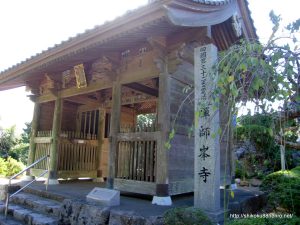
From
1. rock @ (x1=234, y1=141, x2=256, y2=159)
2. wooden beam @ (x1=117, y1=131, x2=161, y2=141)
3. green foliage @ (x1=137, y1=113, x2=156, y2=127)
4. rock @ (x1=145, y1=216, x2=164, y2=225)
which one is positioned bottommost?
rock @ (x1=145, y1=216, x2=164, y2=225)

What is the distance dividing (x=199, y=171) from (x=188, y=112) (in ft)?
7.31

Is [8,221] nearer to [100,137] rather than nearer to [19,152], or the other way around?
[100,137]

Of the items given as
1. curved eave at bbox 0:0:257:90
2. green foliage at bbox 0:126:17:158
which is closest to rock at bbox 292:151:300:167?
curved eave at bbox 0:0:257:90

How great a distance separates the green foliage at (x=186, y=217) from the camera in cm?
317

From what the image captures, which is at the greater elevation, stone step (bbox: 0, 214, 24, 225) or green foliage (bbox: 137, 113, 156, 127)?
green foliage (bbox: 137, 113, 156, 127)

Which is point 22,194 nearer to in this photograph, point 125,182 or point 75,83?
point 125,182

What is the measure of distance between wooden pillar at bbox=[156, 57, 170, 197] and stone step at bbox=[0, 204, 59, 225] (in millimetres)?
2044

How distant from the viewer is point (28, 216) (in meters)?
4.84

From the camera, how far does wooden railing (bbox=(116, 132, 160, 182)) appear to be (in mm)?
5539

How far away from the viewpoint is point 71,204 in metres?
4.54

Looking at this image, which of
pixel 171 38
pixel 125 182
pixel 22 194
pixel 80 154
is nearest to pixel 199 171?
pixel 125 182

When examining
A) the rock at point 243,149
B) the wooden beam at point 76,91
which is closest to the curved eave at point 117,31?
the wooden beam at point 76,91

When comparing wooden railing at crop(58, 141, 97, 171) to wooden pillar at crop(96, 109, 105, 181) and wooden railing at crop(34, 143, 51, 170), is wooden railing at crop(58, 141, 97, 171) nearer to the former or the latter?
wooden pillar at crop(96, 109, 105, 181)

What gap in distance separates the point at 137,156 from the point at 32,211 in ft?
8.06
